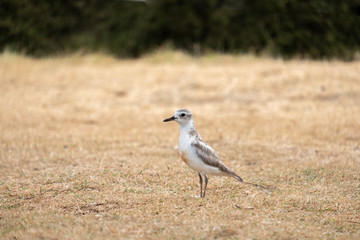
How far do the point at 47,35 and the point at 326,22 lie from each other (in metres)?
11.0


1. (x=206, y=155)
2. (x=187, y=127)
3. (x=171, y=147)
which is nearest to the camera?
(x=206, y=155)

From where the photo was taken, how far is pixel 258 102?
13.0 metres

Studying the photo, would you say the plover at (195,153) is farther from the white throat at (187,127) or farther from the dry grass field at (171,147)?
the dry grass field at (171,147)

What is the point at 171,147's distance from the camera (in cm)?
902

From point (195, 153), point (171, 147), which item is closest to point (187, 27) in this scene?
point (171, 147)

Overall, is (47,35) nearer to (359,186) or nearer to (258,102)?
(258,102)

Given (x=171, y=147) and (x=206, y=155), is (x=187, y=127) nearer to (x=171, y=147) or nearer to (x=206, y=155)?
(x=206, y=155)

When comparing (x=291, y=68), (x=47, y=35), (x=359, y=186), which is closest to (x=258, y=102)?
(x=291, y=68)

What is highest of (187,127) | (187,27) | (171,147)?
(187,27)

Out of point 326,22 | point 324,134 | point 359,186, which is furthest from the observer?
point 326,22

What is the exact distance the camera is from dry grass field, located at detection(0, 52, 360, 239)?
4.97 metres

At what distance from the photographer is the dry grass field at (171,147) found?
16.3ft

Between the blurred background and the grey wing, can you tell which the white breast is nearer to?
the grey wing

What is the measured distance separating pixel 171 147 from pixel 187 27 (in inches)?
378
